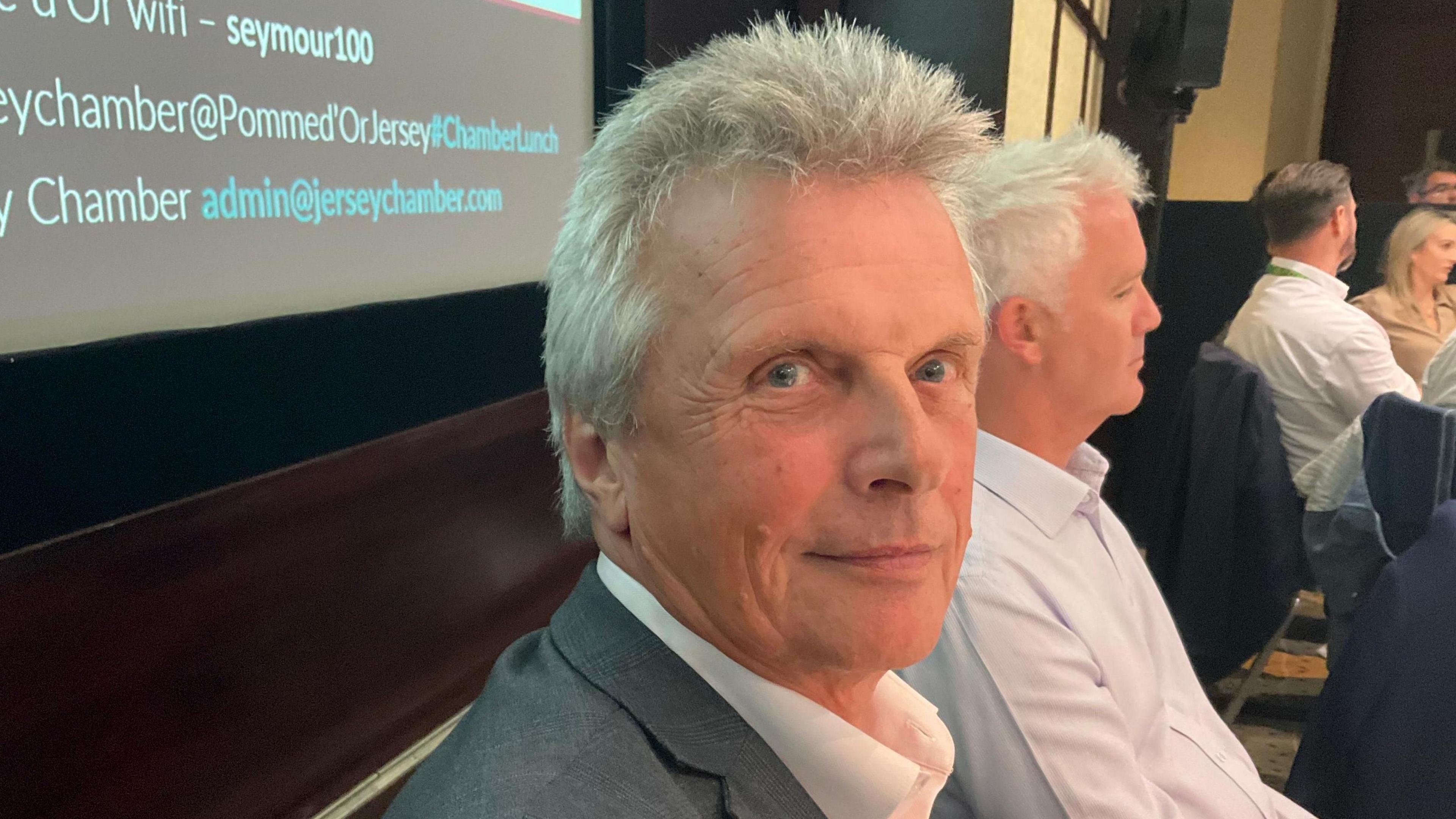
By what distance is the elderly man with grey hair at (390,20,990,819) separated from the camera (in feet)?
2.41


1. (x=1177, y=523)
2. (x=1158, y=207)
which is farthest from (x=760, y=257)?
(x=1158, y=207)

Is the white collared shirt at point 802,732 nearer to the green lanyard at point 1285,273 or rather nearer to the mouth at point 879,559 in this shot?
the mouth at point 879,559

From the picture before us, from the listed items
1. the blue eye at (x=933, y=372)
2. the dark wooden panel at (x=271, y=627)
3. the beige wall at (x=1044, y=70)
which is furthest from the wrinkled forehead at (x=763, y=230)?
the beige wall at (x=1044, y=70)

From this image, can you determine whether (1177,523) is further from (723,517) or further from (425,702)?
(723,517)

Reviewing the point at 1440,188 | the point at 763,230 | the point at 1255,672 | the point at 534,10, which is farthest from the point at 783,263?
the point at 1440,188

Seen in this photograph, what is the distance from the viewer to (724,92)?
A: 76 cm

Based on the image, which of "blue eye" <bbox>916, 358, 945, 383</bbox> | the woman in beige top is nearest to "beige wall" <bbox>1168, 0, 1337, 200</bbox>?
the woman in beige top

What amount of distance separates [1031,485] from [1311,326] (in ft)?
7.63

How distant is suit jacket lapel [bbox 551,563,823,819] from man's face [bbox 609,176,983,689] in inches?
2.0

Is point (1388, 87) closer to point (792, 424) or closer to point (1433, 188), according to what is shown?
point (1433, 188)

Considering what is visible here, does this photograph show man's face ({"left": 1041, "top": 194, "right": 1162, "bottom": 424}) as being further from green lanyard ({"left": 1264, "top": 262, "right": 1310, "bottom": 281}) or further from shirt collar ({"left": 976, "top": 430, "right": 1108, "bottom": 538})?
green lanyard ({"left": 1264, "top": 262, "right": 1310, "bottom": 281})

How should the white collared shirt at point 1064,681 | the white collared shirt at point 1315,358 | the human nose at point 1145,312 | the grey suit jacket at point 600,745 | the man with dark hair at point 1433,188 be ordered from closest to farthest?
1. the grey suit jacket at point 600,745
2. the white collared shirt at point 1064,681
3. the human nose at point 1145,312
4. the white collared shirt at point 1315,358
5. the man with dark hair at point 1433,188

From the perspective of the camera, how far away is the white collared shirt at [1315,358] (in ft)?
9.83

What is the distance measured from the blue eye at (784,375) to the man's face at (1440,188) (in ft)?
15.8
